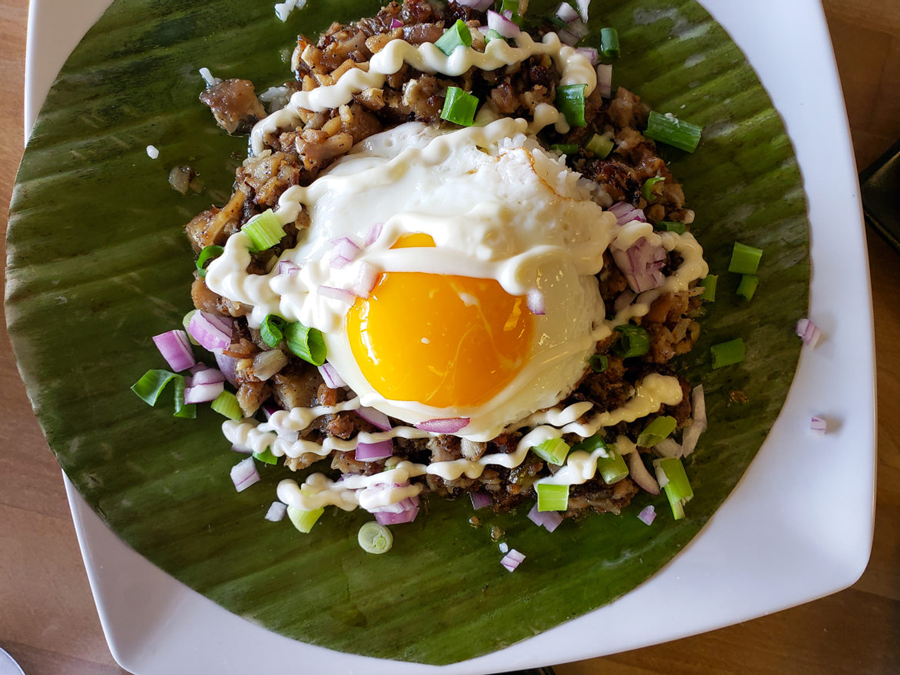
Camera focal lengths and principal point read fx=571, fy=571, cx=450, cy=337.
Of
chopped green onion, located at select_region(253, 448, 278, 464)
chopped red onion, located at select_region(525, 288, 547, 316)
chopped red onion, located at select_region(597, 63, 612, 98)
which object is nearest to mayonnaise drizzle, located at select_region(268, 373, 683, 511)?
chopped green onion, located at select_region(253, 448, 278, 464)

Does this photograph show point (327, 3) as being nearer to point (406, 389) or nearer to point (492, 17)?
point (492, 17)

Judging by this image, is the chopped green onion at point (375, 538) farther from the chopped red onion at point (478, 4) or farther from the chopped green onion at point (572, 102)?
the chopped red onion at point (478, 4)

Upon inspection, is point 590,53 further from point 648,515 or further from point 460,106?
point 648,515

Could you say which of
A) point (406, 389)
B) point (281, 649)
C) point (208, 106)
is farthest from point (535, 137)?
point (281, 649)

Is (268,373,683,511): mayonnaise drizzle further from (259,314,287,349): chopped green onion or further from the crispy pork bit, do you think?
the crispy pork bit

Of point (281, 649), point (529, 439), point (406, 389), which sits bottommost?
point (281, 649)

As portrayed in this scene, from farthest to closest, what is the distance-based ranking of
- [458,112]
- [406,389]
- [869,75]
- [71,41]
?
1. [869,75]
2. [71,41]
3. [458,112]
4. [406,389]
